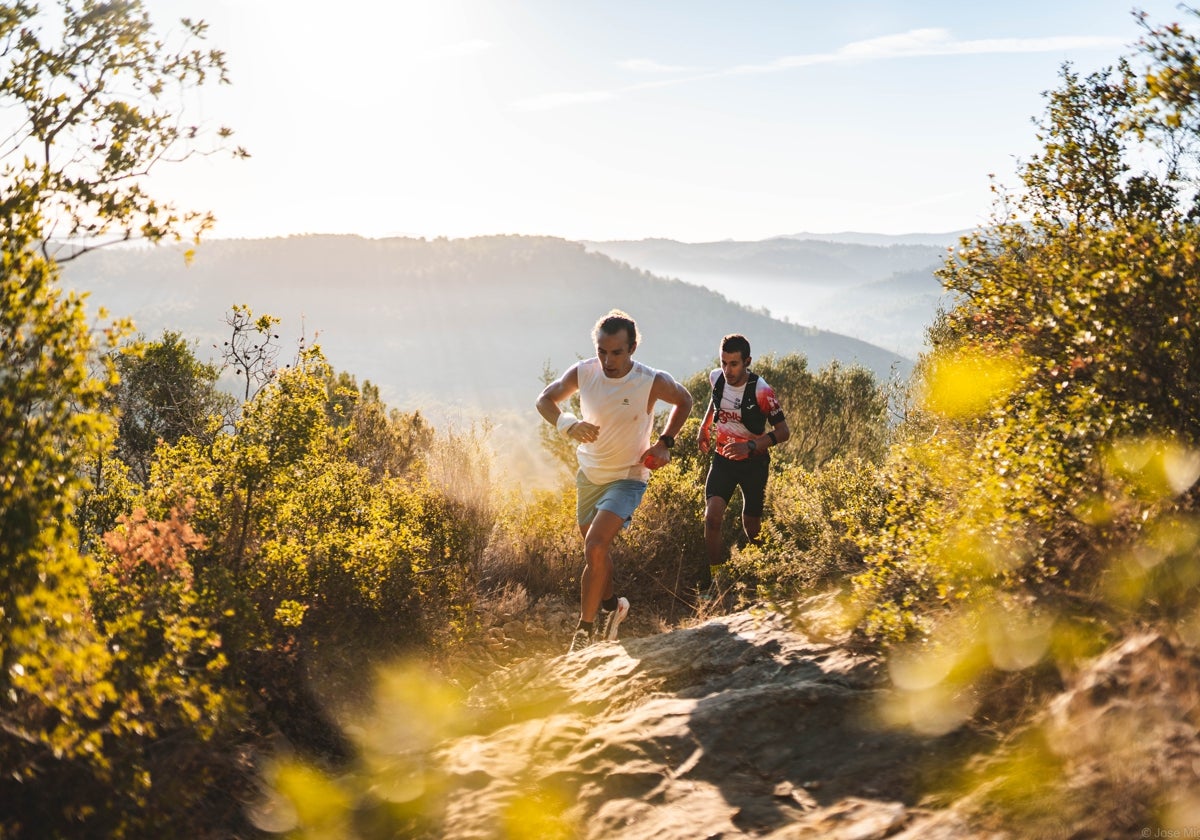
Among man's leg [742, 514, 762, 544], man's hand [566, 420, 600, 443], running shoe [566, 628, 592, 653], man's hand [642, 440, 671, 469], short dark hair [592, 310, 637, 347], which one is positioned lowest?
running shoe [566, 628, 592, 653]

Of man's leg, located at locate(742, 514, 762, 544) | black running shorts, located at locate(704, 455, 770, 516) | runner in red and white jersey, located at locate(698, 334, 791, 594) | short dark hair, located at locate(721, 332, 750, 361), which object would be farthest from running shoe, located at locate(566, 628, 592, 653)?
short dark hair, located at locate(721, 332, 750, 361)

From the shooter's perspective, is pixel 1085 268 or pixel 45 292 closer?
pixel 45 292

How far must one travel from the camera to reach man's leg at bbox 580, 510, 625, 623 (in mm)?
5598

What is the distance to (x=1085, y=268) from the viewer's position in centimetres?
360

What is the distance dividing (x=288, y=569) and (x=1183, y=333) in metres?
4.69

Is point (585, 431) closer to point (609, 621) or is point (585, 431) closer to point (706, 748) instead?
point (609, 621)

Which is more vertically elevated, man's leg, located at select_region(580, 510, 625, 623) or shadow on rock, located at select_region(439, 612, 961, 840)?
man's leg, located at select_region(580, 510, 625, 623)

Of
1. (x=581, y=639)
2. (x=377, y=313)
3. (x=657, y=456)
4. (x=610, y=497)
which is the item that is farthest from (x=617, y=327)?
(x=377, y=313)

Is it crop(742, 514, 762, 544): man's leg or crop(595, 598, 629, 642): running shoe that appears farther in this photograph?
crop(742, 514, 762, 544): man's leg

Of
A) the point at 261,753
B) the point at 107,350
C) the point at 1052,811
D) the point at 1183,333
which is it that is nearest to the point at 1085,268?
the point at 1183,333

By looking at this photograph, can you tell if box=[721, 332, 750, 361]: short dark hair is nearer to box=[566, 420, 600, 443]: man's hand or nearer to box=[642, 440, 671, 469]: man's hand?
box=[642, 440, 671, 469]: man's hand

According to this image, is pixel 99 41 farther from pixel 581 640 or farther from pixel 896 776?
pixel 896 776

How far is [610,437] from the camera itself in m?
5.86

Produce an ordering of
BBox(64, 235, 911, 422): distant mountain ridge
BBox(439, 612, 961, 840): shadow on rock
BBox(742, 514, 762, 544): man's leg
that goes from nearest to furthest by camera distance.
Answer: BBox(439, 612, 961, 840): shadow on rock < BBox(742, 514, 762, 544): man's leg < BBox(64, 235, 911, 422): distant mountain ridge
